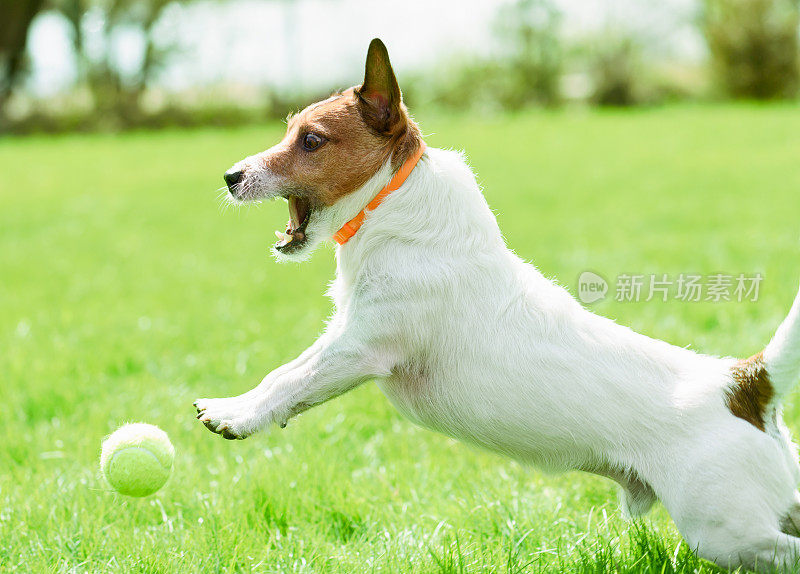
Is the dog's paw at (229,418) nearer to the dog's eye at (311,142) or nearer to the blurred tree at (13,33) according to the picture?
the dog's eye at (311,142)

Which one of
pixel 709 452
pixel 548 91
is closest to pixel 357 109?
pixel 709 452

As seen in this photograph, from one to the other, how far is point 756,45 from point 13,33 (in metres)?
23.2

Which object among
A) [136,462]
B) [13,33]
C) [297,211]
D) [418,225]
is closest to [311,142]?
[297,211]

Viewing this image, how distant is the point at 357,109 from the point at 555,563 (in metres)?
1.69

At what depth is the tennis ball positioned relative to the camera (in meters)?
3.01

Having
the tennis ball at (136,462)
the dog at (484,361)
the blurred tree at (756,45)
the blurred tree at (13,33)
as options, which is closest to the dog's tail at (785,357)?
the dog at (484,361)

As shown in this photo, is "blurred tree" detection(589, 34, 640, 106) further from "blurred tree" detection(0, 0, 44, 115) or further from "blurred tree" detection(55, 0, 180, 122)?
"blurred tree" detection(0, 0, 44, 115)

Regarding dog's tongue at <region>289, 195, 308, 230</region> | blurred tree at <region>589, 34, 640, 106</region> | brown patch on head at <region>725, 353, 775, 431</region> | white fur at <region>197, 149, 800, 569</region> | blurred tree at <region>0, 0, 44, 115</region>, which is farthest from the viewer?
blurred tree at <region>0, 0, 44, 115</region>

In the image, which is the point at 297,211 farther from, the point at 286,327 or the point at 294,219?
the point at 286,327

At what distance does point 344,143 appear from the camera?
2.95 m

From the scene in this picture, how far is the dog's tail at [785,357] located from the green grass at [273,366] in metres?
0.69

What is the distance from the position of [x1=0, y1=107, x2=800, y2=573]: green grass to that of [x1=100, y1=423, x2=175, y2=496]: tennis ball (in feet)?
0.92

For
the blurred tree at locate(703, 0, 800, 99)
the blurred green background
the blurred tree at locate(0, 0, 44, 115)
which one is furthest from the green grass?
the blurred tree at locate(0, 0, 44, 115)

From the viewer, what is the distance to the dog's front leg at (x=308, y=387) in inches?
108
